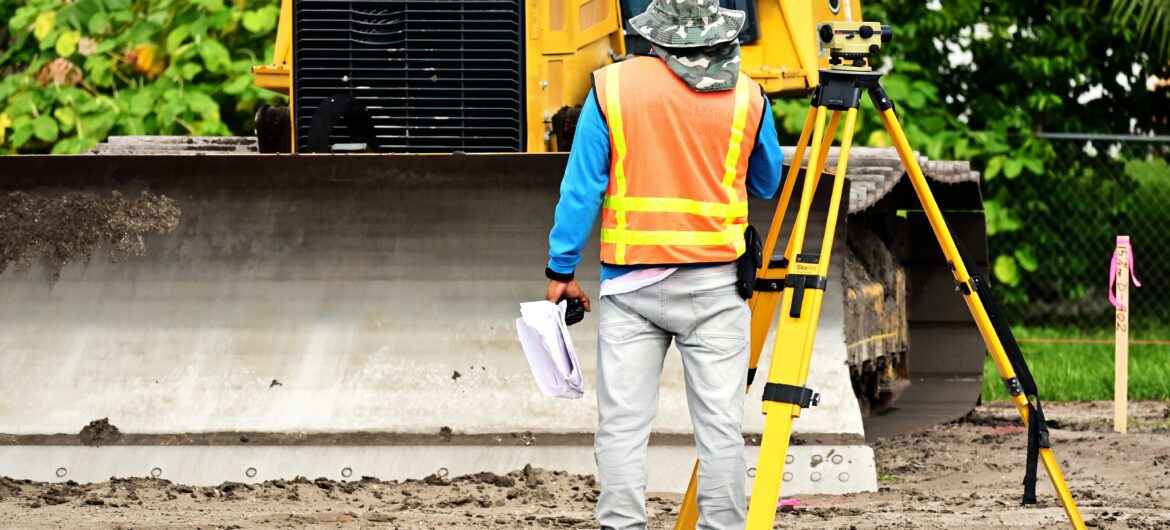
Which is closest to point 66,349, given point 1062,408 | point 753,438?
point 753,438

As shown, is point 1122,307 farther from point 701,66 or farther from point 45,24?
point 45,24

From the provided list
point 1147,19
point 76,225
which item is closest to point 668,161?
point 76,225

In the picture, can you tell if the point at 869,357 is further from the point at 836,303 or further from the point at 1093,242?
the point at 1093,242

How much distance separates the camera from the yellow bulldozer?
5426 millimetres

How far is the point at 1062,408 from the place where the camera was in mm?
8828

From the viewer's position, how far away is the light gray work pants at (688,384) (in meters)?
4.02

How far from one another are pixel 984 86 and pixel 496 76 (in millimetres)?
8370

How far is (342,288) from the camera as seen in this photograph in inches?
223

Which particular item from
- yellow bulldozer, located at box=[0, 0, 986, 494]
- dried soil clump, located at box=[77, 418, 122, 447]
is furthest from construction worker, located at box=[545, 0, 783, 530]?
dried soil clump, located at box=[77, 418, 122, 447]

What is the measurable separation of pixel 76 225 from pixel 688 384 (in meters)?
2.59

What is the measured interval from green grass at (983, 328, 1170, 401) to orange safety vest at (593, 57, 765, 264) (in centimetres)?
566

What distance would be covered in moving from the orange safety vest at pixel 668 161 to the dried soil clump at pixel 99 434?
7.27ft

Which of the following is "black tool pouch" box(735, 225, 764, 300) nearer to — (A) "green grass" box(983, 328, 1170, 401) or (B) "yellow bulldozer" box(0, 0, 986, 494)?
(B) "yellow bulldozer" box(0, 0, 986, 494)

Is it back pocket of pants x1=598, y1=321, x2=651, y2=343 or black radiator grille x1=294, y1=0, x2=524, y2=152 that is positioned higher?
black radiator grille x1=294, y1=0, x2=524, y2=152
